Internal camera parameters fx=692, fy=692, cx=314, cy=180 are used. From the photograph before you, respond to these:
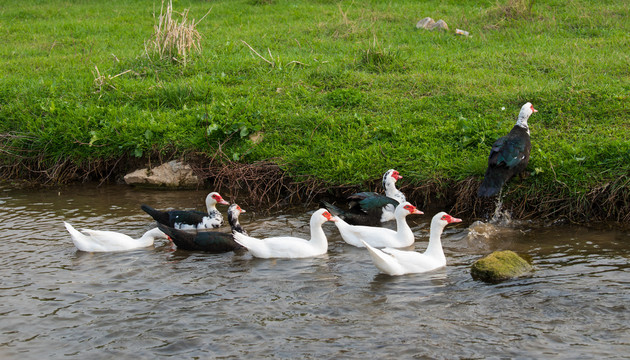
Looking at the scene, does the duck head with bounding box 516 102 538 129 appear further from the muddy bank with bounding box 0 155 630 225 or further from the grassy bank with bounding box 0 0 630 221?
the muddy bank with bounding box 0 155 630 225

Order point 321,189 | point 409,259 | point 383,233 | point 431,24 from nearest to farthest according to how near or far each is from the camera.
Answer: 1. point 409,259
2. point 383,233
3. point 321,189
4. point 431,24

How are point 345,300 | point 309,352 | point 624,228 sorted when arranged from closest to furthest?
point 309,352
point 345,300
point 624,228

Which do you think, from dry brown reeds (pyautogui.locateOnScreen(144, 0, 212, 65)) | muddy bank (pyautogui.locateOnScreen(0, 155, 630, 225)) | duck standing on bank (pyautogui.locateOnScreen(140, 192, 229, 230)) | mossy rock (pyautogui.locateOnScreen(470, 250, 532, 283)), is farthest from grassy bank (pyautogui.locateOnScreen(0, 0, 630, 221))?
mossy rock (pyautogui.locateOnScreen(470, 250, 532, 283))

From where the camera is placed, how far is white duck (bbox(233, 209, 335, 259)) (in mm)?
7359

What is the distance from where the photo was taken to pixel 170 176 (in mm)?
9898

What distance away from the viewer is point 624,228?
25.1 ft

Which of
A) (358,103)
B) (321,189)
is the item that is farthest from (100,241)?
(358,103)

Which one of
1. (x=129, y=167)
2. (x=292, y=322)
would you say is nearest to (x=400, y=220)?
(x=292, y=322)

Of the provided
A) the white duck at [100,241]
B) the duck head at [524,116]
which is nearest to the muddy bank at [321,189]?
the duck head at [524,116]

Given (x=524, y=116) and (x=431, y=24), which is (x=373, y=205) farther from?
(x=431, y=24)

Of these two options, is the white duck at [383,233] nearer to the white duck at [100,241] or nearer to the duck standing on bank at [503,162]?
the duck standing on bank at [503,162]

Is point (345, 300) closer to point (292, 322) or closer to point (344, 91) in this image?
point (292, 322)

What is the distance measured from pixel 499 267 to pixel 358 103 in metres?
4.85

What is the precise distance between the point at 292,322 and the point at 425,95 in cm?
596
